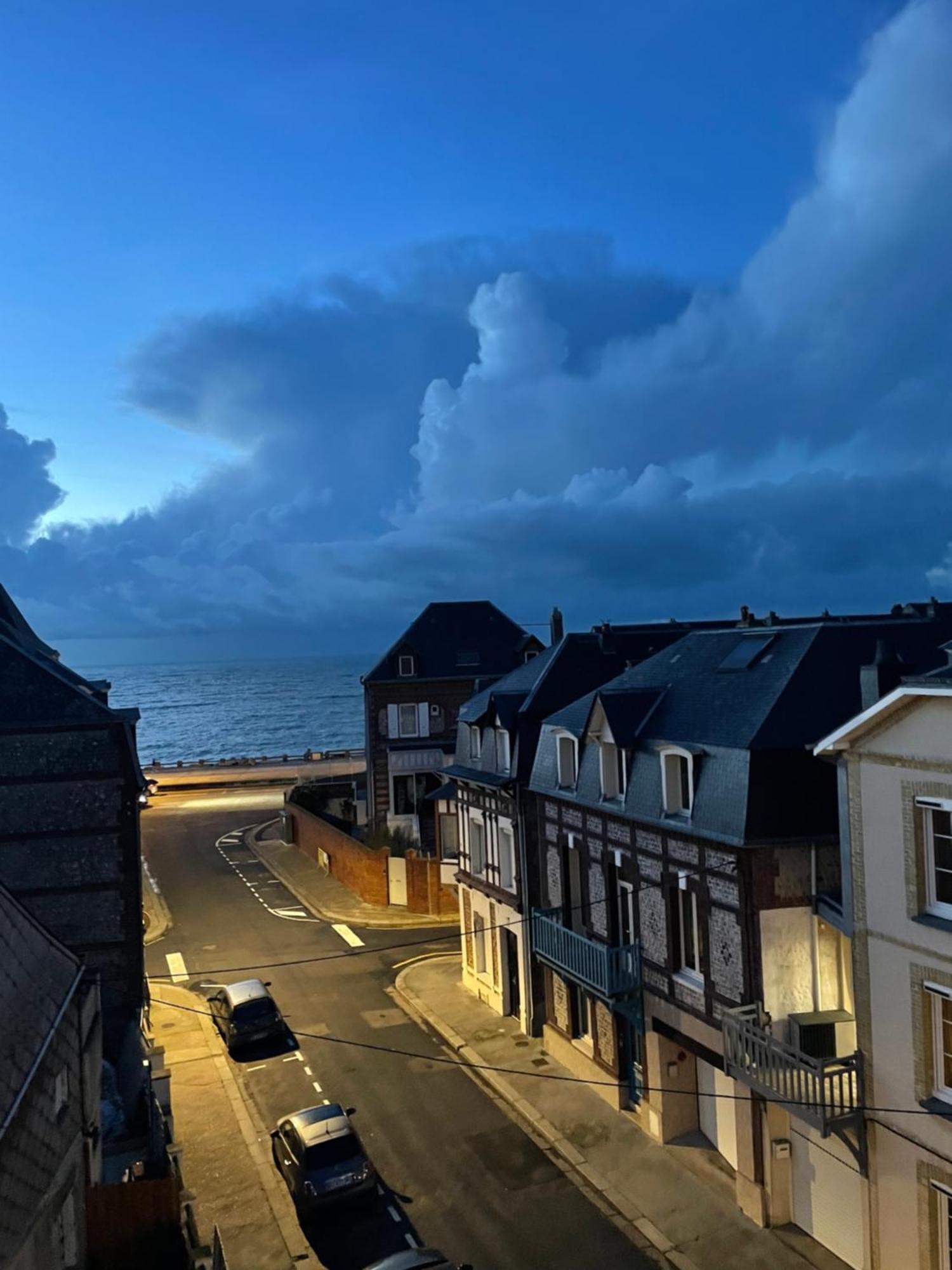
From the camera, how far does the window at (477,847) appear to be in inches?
1188

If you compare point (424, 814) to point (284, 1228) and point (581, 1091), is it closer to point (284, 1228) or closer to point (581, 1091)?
point (581, 1091)

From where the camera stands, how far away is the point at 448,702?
48062mm

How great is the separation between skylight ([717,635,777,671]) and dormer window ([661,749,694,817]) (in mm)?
2660

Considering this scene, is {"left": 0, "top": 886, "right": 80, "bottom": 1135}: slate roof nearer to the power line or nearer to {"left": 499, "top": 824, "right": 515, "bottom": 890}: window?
the power line

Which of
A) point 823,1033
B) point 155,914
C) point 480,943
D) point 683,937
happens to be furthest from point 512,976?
point 155,914

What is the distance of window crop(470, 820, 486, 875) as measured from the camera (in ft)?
99.0

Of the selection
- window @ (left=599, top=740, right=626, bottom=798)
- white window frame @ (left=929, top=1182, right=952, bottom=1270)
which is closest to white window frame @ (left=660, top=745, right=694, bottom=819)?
window @ (left=599, top=740, right=626, bottom=798)

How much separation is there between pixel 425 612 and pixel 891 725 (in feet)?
122

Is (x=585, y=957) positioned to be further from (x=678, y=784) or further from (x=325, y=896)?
(x=325, y=896)

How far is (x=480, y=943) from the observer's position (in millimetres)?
30828

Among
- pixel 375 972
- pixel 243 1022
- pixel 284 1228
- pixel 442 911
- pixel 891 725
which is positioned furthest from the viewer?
pixel 442 911

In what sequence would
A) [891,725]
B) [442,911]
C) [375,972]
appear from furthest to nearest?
[442,911]
[375,972]
[891,725]

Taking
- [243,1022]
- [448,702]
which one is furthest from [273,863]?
[243,1022]

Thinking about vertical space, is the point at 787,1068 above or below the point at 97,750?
below
